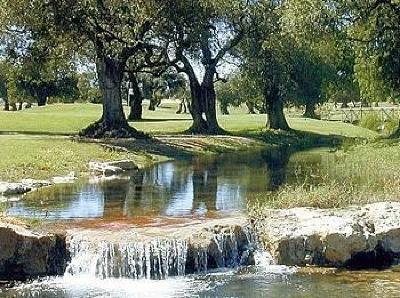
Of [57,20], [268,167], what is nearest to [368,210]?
[268,167]

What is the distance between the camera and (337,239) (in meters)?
16.6

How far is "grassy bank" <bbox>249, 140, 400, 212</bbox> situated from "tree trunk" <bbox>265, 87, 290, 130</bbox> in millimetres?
27489

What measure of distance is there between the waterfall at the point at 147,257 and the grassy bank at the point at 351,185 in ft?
7.71

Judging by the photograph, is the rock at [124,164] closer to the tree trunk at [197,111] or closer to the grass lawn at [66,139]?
the grass lawn at [66,139]

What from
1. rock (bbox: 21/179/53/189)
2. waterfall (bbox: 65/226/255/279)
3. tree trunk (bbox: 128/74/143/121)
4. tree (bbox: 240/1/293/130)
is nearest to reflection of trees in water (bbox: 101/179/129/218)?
rock (bbox: 21/179/53/189)

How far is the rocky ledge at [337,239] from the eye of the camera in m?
16.7

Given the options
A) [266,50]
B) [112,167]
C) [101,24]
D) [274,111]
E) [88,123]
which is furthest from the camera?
[274,111]

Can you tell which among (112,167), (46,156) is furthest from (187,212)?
(46,156)

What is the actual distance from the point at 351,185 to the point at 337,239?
580 cm

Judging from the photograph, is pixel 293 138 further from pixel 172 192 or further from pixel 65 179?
pixel 172 192

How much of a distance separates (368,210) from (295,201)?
6.81 feet

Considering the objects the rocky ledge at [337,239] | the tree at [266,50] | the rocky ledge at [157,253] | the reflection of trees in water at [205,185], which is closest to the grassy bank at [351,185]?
the rocky ledge at [337,239]

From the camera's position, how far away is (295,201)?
19297 millimetres

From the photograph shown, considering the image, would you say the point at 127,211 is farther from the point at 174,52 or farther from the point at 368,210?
the point at 174,52
